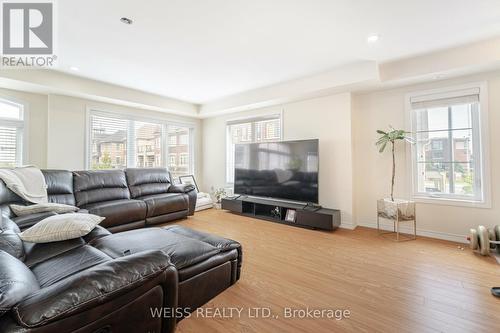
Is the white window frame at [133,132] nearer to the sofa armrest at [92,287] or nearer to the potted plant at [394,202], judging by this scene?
the sofa armrest at [92,287]

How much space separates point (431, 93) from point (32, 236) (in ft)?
16.2

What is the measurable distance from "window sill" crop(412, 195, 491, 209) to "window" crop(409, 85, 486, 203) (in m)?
0.03

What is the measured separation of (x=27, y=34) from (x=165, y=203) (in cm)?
281

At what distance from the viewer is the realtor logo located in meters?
2.19

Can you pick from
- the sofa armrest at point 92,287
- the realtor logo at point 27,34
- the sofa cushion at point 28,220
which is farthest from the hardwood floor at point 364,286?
the realtor logo at point 27,34

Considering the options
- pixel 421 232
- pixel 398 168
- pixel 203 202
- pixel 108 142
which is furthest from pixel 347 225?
pixel 108 142

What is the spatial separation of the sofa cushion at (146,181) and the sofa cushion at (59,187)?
901 millimetres

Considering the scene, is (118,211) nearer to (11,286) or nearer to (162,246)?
(162,246)

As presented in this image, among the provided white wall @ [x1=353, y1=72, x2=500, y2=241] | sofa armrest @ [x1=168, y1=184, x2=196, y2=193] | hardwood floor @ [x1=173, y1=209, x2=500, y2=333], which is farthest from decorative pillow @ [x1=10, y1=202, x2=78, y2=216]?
white wall @ [x1=353, y1=72, x2=500, y2=241]

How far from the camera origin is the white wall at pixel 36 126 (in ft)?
12.6

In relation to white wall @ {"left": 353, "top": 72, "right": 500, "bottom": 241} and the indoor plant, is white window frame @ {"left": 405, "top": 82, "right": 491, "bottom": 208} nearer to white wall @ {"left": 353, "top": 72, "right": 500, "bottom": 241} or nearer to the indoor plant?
white wall @ {"left": 353, "top": 72, "right": 500, "bottom": 241}

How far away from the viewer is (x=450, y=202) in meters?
3.27

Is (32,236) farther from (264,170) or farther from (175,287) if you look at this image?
(264,170)

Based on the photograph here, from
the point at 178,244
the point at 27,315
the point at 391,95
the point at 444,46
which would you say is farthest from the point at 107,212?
the point at 444,46
